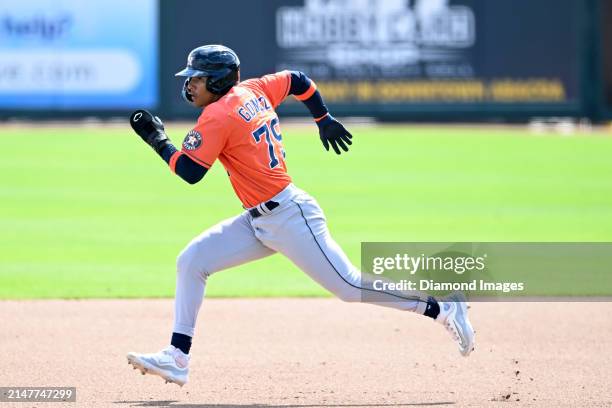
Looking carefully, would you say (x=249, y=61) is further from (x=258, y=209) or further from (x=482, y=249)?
(x=258, y=209)

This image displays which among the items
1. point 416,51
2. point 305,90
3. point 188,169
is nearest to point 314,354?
point 305,90

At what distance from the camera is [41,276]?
9.99 m

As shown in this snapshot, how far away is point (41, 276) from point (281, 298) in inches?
88.4

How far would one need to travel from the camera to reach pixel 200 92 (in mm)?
6098

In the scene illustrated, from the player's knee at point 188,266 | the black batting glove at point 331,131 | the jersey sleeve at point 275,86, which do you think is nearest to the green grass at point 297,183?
the black batting glove at point 331,131

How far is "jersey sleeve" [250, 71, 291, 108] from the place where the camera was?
646 cm

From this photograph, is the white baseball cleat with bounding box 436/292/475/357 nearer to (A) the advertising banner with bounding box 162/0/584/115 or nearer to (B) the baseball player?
(B) the baseball player

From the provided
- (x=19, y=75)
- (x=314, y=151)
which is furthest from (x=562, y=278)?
(x=19, y=75)

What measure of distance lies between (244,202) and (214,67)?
2.38ft

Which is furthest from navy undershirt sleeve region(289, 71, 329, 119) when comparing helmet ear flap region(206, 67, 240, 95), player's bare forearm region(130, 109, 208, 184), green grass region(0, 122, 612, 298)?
green grass region(0, 122, 612, 298)

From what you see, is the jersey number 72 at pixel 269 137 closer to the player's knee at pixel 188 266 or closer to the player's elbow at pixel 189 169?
the player's elbow at pixel 189 169

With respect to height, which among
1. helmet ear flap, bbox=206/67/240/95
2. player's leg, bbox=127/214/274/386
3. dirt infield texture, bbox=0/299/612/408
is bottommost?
dirt infield texture, bbox=0/299/612/408

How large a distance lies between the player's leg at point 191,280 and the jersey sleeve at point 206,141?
17.0 inches

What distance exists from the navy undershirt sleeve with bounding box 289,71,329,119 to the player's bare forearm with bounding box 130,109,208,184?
0.97 m
